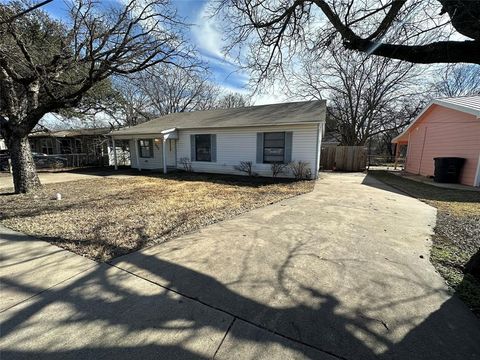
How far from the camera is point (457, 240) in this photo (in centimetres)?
376

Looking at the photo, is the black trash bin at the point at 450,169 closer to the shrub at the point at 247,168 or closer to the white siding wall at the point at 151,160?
the shrub at the point at 247,168

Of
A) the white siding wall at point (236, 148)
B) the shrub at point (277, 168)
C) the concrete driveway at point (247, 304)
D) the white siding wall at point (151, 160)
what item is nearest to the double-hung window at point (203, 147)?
the white siding wall at point (236, 148)

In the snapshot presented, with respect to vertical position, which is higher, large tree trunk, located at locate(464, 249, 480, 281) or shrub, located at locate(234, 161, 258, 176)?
shrub, located at locate(234, 161, 258, 176)

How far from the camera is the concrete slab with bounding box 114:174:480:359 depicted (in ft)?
6.04

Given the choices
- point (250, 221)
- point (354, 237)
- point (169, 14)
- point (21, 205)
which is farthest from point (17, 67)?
point (354, 237)

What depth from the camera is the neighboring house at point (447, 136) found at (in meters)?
9.06

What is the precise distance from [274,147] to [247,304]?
9584mm

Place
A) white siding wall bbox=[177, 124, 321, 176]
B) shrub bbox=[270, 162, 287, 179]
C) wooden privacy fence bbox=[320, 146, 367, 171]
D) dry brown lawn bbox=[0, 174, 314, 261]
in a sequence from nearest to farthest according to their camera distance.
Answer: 1. dry brown lawn bbox=[0, 174, 314, 261]
2. white siding wall bbox=[177, 124, 321, 176]
3. shrub bbox=[270, 162, 287, 179]
4. wooden privacy fence bbox=[320, 146, 367, 171]

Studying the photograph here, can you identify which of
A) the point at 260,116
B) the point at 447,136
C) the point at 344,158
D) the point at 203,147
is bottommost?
the point at 344,158

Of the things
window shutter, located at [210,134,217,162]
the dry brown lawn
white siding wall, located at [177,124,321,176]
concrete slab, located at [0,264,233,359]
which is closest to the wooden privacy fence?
white siding wall, located at [177,124,321,176]

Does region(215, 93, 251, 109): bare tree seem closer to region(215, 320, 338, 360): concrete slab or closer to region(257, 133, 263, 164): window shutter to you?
region(257, 133, 263, 164): window shutter

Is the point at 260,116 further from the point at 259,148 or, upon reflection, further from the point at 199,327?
the point at 199,327

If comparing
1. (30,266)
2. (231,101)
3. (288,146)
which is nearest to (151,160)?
(288,146)

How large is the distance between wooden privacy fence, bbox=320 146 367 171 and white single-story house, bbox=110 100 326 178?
17.4ft
